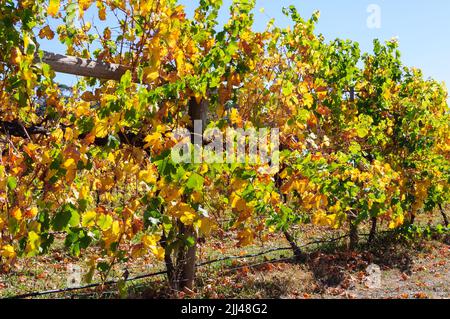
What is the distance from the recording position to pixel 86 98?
374 centimetres

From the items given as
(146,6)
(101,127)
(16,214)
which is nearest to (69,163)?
(101,127)

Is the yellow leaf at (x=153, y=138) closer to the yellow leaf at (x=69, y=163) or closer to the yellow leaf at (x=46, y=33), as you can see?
the yellow leaf at (x=69, y=163)

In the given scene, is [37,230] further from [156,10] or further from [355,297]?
[355,297]

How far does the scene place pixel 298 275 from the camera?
6.96m

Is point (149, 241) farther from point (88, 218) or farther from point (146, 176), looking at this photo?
point (146, 176)

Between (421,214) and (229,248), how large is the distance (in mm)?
8072

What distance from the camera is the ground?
238 inches

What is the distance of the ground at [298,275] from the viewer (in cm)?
605

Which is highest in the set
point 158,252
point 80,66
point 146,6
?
point 146,6

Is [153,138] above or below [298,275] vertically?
above

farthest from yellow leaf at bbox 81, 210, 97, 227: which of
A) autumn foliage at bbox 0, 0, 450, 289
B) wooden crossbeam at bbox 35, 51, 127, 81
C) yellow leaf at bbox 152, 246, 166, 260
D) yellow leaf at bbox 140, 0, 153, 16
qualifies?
yellow leaf at bbox 140, 0, 153, 16

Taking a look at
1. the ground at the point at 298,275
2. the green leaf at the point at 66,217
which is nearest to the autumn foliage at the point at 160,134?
the green leaf at the point at 66,217

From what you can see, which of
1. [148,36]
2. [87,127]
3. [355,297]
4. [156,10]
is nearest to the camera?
[87,127]
